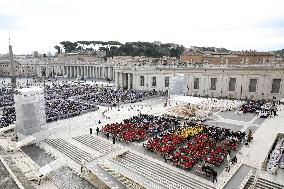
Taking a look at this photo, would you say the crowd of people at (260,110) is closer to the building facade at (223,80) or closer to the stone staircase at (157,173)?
the building facade at (223,80)

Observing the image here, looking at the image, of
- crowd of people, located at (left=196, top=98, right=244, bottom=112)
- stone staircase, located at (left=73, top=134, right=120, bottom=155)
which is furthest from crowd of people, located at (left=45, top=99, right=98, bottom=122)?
crowd of people, located at (left=196, top=98, right=244, bottom=112)

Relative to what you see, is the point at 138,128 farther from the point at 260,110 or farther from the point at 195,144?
the point at 260,110

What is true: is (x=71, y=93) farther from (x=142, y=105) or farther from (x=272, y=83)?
(x=272, y=83)

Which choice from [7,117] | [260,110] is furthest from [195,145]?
[7,117]

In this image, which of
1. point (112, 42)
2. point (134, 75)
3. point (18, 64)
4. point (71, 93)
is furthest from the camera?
point (112, 42)

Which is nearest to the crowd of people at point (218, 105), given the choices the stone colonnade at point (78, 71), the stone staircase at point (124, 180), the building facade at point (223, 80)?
the building facade at point (223, 80)

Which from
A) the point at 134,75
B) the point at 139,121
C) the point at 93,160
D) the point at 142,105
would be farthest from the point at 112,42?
the point at 93,160
